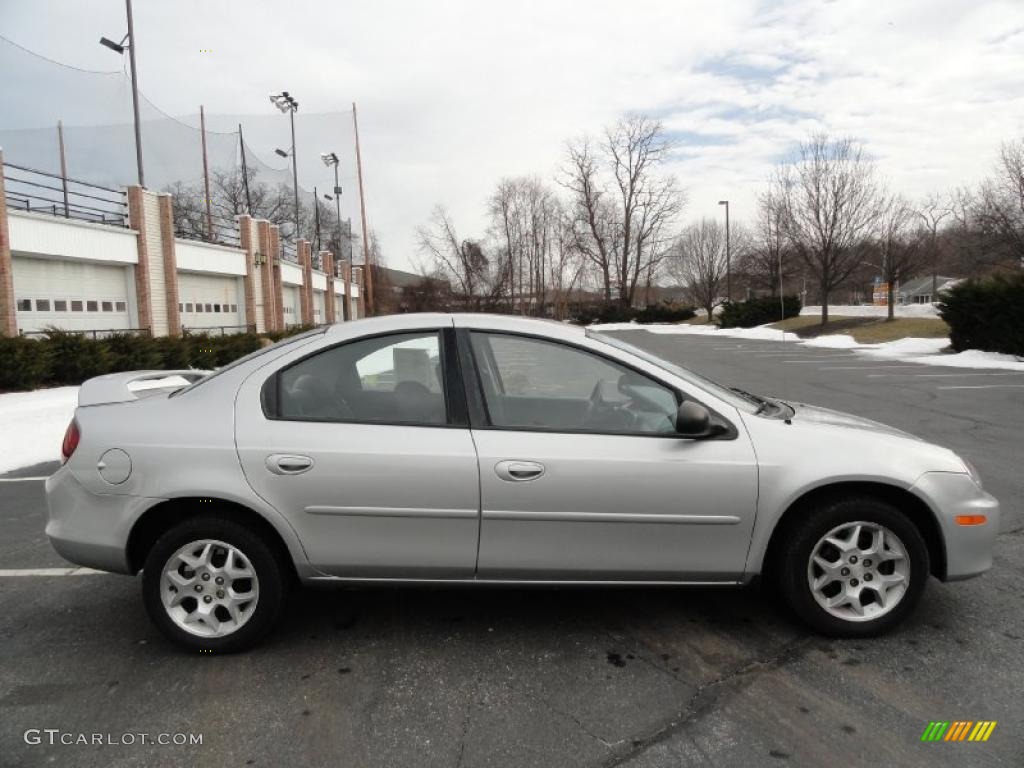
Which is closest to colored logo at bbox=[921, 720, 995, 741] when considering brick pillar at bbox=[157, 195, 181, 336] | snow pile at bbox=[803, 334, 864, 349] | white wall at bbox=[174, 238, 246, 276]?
brick pillar at bbox=[157, 195, 181, 336]

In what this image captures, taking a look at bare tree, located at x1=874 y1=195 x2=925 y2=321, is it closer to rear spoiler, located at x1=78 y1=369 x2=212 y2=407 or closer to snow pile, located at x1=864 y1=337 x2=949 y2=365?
snow pile, located at x1=864 y1=337 x2=949 y2=365

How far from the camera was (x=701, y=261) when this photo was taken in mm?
70750

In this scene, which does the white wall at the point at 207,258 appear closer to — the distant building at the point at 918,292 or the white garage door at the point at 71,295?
the white garage door at the point at 71,295

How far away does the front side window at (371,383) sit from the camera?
3164 mm

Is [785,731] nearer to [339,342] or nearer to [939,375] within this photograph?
[339,342]

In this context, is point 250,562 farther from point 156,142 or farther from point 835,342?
point 156,142

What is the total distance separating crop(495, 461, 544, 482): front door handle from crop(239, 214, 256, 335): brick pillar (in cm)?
3249

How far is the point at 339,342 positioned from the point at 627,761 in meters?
2.15

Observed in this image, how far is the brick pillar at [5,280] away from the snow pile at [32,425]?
5.40m

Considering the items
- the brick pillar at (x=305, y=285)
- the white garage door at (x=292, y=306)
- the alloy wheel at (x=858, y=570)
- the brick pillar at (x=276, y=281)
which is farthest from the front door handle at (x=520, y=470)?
the brick pillar at (x=305, y=285)

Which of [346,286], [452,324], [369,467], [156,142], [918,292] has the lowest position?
[369,467]

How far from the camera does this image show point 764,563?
326 cm

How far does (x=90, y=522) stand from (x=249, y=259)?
32228 mm

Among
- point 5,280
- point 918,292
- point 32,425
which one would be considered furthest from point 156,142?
point 918,292
